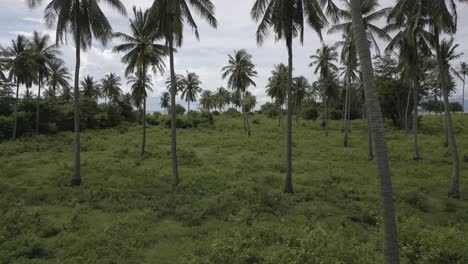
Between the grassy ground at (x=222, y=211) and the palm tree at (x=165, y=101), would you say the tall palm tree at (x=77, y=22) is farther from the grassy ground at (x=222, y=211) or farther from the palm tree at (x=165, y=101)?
the palm tree at (x=165, y=101)

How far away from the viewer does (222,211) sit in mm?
11125

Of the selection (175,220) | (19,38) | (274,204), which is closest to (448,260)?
(274,204)

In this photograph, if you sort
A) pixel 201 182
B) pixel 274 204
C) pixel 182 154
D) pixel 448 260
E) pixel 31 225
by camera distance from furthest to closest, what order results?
pixel 182 154 < pixel 201 182 < pixel 274 204 < pixel 31 225 < pixel 448 260

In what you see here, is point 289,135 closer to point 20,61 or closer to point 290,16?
point 290,16

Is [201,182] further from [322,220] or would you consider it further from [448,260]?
[448,260]

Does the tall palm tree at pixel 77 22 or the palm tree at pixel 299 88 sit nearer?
the tall palm tree at pixel 77 22

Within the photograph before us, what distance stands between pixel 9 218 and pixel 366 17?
22487mm

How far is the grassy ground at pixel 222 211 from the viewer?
292 inches

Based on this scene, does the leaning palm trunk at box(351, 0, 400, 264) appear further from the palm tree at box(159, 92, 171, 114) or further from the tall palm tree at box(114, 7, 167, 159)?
the palm tree at box(159, 92, 171, 114)

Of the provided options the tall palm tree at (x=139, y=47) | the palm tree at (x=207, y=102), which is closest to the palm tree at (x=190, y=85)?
the palm tree at (x=207, y=102)

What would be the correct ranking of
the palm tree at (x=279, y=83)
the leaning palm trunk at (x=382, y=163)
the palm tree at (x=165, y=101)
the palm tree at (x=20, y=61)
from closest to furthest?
the leaning palm trunk at (x=382, y=163)
the palm tree at (x=20, y=61)
the palm tree at (x=279, y=83)
the palm tree at (x=165, y=101)

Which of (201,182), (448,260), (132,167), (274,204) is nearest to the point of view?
(448,260)

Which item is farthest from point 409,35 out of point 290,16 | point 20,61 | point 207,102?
point 207,102

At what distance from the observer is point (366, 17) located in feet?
65.3
